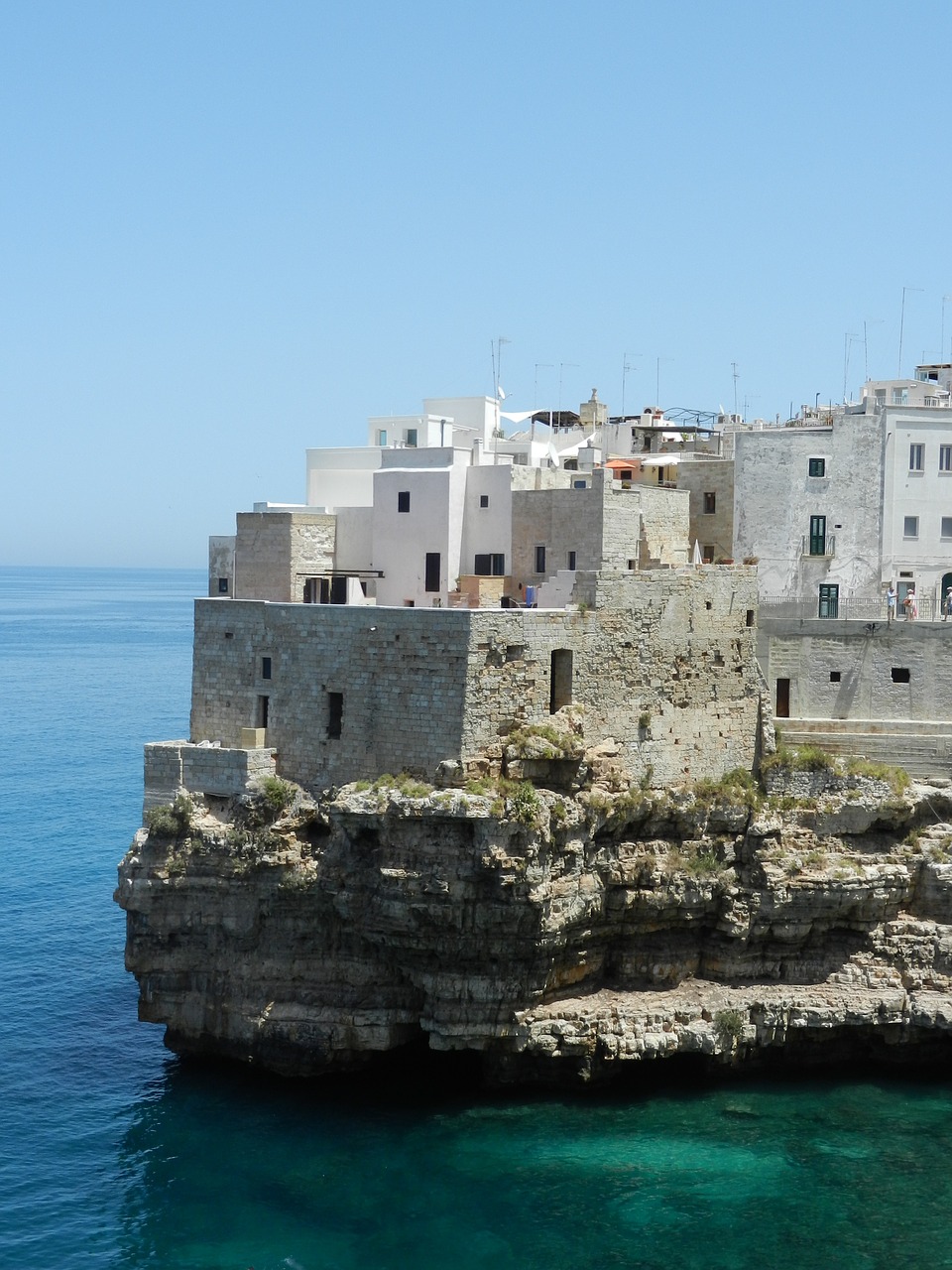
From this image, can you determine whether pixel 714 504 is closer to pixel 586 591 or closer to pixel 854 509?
pixel 854 509

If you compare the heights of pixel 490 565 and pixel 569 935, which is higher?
pixel 490 565

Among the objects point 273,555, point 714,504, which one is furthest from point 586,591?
point 714,504

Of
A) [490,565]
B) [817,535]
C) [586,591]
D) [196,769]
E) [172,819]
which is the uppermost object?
[817,535]

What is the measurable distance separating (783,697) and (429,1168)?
14450mm

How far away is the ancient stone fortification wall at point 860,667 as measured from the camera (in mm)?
36531

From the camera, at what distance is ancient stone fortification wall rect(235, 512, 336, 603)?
3619 cm

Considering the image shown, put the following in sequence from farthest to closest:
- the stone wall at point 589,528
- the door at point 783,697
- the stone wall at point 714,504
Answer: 1. the stone wall at point 714,504
2. the door at point 783,697
3. the stone wall at point 589,528

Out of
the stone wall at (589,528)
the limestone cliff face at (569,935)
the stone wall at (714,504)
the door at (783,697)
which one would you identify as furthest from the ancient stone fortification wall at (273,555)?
the door at (783,697)

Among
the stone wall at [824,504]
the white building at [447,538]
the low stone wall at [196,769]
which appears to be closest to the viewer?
the low stone wall at [196,769]

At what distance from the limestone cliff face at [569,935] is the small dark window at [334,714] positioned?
152cm

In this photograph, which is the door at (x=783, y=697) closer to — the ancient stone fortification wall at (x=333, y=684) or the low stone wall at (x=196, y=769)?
the ancient stone fortification wall at (x=333, y=684)

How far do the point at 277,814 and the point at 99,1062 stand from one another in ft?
24.7

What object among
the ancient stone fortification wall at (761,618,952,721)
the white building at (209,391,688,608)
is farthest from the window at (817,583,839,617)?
the white building at (209,391,688,608)

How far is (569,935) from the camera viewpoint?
103ft
